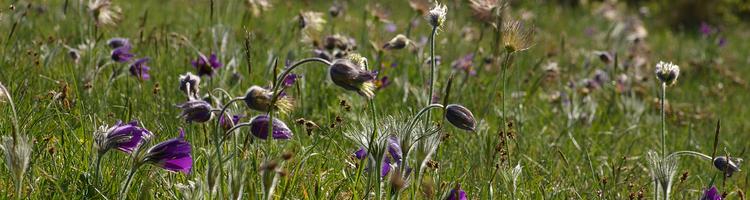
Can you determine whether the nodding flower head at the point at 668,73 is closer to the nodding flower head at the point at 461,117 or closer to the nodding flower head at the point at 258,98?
the nodding flower head at the point at 461,117

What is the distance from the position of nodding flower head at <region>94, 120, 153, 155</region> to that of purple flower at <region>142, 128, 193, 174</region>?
0.30 ft

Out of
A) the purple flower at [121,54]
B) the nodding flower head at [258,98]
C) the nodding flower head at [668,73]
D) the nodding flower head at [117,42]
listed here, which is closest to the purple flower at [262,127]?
the nodding flower head at [258,98]

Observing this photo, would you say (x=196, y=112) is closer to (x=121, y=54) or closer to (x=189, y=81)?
(x=189, y=81)

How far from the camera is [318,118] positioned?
3.75m

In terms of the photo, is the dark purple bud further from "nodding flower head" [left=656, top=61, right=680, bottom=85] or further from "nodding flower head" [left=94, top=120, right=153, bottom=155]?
"nodding flower head" [left=656, top=61, right=680, bottom=85]

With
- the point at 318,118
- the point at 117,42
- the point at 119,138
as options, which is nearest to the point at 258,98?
the point at 119,138

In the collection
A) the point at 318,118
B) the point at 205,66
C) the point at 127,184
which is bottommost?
the point at 127,184

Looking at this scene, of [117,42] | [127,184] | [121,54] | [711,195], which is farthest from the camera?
[117,42]

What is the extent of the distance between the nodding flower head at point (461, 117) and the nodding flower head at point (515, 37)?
30 cm

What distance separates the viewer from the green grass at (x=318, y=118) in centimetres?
239

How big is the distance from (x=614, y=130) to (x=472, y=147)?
116 cm

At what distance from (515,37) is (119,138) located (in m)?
→ 1.04

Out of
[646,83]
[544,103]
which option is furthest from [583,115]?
[646,83]

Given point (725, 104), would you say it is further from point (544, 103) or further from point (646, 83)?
point (544, 103)
